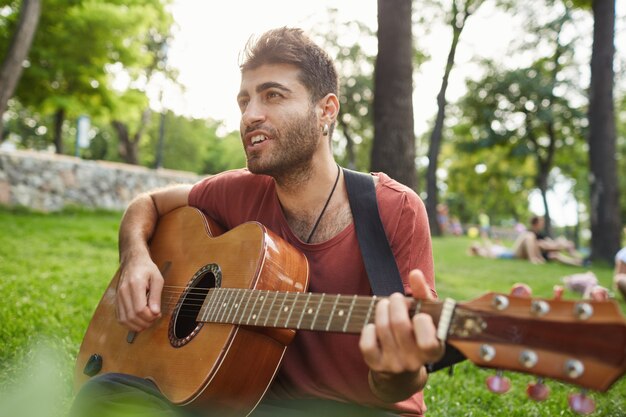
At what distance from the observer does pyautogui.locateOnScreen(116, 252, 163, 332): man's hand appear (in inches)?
95.1

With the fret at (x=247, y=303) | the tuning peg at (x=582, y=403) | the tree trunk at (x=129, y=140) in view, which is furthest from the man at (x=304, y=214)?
the tree trunk at (x=129, y=140)

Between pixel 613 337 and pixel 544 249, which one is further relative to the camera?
pixel 544 249

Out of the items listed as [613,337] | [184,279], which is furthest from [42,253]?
[613,337]

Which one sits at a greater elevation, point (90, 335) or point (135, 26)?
point (135, 26)

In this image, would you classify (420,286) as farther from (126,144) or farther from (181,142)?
(181,142)

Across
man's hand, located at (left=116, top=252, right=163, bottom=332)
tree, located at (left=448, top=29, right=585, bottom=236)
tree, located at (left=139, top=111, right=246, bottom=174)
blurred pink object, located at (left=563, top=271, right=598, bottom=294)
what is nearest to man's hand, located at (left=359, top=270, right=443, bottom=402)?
man's hand, located at (left=116, top=252, right=163, bottom=332)

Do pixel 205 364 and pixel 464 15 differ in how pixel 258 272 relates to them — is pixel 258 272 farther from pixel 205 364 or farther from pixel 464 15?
pixel 464 15

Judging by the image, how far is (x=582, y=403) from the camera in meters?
1.21

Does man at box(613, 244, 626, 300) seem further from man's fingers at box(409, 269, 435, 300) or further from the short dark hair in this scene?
man's fingers at box(409, 269, 435, 300)

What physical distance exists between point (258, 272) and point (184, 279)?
620 mm

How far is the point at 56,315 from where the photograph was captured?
14.2ft

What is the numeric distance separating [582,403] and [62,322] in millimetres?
4018

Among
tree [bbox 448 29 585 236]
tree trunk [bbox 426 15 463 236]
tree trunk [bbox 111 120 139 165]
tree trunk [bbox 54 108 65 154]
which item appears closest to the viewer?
tree trunk [bbox 54 108 65 154]

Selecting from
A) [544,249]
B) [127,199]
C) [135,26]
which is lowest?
[544,249]
